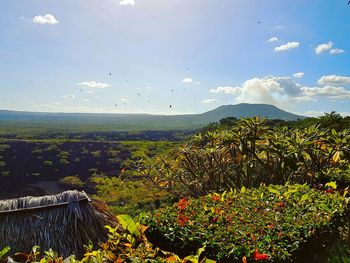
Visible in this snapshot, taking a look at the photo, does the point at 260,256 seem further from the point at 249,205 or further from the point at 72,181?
the point at 72,181

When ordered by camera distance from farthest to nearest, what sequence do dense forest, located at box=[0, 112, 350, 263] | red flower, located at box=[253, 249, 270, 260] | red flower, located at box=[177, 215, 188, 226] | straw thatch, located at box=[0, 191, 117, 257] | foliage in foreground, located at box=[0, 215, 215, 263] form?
straw thatch, located at box=[0, 191, 117, 257], red flower, located at box=[177, 215, 188, 226], dense forest, located at box=[0, 112, 350, 263], red flower, located at box=[253, 249, 270, 260], foliage in foreground, located at box=[0, 215, 215, 263]

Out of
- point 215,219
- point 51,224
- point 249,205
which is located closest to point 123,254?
point 215,219

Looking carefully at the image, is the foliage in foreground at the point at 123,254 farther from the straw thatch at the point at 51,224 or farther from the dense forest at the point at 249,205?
the straw thatch at the point at 51,224

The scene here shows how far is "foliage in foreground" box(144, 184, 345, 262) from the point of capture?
11.9 feet

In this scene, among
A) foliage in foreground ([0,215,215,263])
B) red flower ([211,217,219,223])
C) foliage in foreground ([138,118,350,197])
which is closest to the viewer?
foliage in foreground ([0,215,215,263])

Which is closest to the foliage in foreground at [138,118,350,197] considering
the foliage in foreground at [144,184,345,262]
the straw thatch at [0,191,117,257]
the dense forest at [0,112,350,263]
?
the dense forest at [0,112,350,263]

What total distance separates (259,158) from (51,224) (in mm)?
6096

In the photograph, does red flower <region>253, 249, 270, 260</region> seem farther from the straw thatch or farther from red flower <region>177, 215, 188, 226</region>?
the straw thatch

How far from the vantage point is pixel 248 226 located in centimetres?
407

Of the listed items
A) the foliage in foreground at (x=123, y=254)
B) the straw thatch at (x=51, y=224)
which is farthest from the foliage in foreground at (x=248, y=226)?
Result: the straw thatch at (x=51, y=224)

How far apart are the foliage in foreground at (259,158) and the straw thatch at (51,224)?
170 inches

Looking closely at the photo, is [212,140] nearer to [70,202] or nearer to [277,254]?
[70,202]

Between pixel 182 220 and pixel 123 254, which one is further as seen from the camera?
pixel 182 220

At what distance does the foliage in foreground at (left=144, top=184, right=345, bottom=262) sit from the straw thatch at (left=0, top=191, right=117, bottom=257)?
60.8 inches
